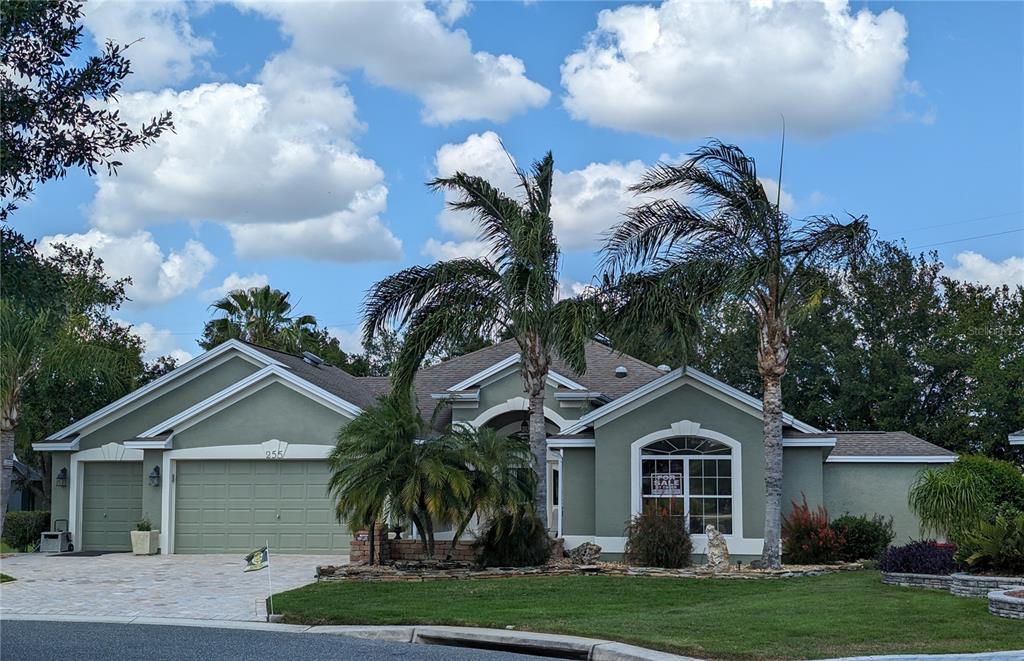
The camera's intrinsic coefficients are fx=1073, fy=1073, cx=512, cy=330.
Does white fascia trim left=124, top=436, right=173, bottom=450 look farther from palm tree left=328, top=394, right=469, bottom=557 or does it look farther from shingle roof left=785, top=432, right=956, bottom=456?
shingle roof left=785, top=432, right=956, bottom=456

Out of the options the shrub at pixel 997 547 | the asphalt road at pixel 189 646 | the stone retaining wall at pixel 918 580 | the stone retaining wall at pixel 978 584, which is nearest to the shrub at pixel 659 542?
the stone retaining wall at pixel 918 580

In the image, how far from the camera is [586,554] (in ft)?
70.7

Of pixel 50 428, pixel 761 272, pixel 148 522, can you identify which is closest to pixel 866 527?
→ pixel 761 272

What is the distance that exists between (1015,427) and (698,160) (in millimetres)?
26527

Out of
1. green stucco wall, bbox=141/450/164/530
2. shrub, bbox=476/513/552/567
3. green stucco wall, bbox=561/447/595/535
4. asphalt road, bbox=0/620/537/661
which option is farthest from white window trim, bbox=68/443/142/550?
asphalt road, bbox=0/620/537/661

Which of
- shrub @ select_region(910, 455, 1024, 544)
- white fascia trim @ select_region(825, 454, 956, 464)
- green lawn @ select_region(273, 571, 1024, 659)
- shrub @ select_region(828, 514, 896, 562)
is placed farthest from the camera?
white fascia trim @ select_region(825, 454, 956, 464)

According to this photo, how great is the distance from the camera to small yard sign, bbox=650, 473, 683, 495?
22.7 meters

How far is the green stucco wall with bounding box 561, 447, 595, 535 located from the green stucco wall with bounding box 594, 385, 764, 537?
2.23 feet

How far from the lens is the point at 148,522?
25.2 meters

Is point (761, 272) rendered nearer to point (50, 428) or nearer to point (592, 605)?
point (592, 605)

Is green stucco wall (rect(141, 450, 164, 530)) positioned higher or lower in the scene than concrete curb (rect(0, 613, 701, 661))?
higher

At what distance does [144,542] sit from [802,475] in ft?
48.9

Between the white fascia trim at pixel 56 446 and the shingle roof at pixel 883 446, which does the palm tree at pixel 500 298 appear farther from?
the white fascia trim at pixel 56 446

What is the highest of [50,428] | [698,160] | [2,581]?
[698,160]
